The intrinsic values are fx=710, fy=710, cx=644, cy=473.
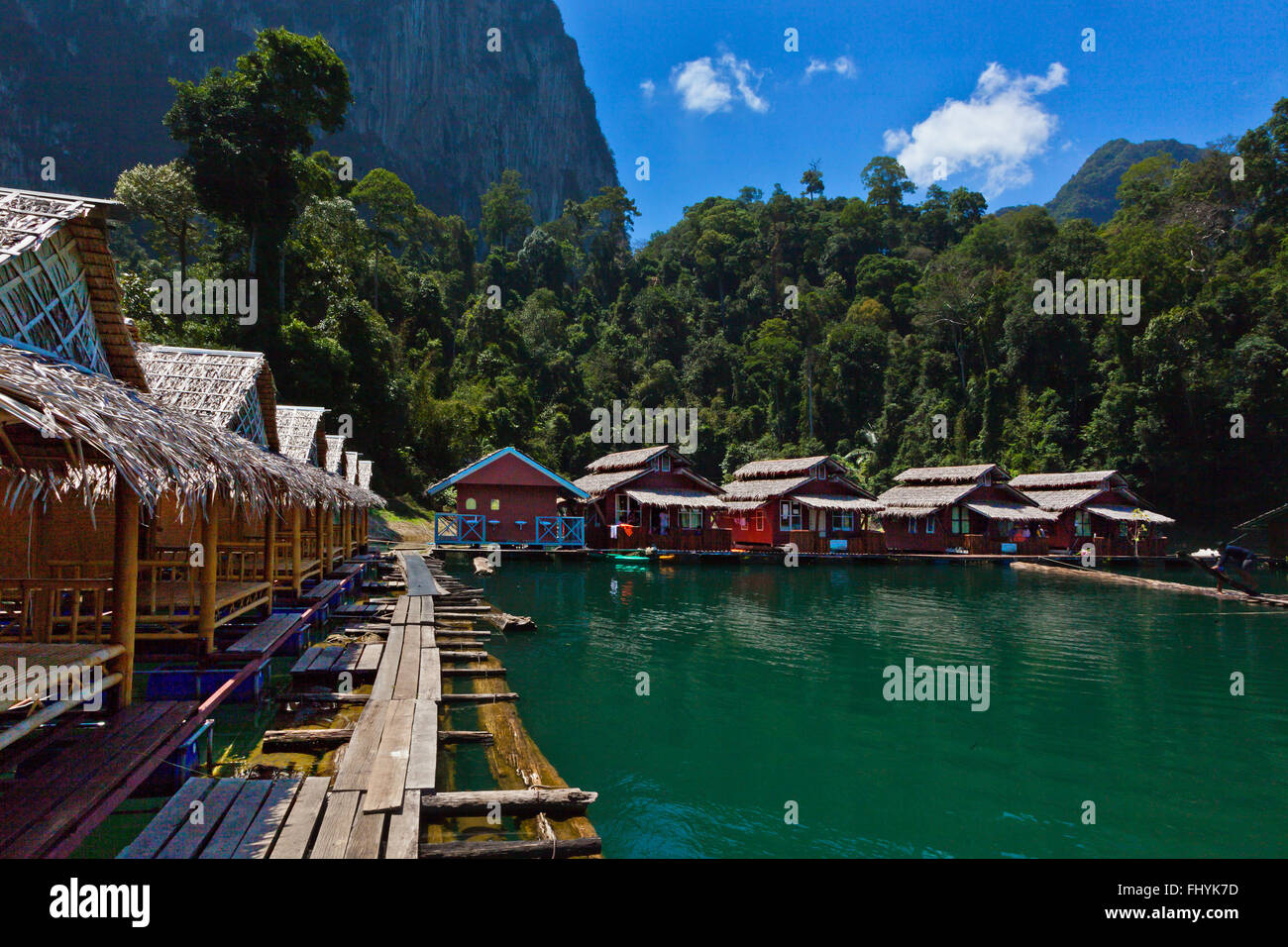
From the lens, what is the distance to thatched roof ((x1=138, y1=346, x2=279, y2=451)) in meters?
10.2

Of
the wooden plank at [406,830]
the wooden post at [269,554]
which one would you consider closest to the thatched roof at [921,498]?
the wooden post at [269,554]

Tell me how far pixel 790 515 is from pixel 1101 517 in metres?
16.7

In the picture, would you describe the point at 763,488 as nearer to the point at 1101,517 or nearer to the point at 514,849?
the point at 1101,517

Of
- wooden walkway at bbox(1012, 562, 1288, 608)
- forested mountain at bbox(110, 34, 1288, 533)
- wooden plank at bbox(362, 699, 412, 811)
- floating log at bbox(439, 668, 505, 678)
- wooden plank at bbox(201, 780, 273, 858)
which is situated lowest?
wooden walkway at bbox(1012, 562, 1288, 608)

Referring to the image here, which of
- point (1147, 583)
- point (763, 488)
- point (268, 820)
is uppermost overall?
point (763, 488)

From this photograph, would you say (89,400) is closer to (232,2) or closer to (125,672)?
(125,672)

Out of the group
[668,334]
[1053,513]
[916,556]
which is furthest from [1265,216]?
[668,334]

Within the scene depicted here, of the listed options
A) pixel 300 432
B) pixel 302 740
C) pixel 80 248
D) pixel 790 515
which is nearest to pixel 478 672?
pixel 302 740

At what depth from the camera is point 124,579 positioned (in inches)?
224

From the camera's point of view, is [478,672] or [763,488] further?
[763,488]

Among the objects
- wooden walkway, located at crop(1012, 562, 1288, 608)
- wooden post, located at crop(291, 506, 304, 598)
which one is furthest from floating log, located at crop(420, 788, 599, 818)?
wooden walkway, located at crop(1012, 562, 1288, 608)

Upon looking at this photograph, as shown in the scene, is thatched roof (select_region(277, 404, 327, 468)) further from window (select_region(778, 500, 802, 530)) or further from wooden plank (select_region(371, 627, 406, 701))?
window (select_region(778, 500, 802, 530))

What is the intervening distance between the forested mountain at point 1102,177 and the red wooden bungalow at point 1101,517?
382 feet
